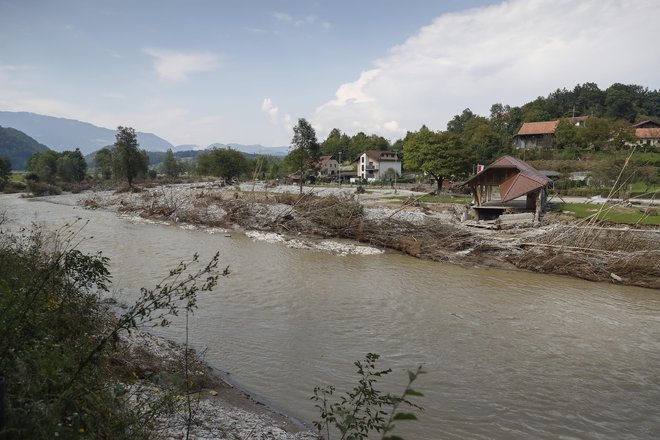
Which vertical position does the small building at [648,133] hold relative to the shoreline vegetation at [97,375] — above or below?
above

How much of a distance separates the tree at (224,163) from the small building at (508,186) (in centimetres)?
5175

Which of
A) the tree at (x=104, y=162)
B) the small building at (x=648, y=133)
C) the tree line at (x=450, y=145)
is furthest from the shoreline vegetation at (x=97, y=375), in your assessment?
the tree at (x=104, y=162)

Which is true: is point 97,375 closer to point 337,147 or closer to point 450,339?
point 450,339

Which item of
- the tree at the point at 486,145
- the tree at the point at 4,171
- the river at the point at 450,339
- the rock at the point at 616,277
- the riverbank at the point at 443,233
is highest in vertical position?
the tree at the point at 486,145

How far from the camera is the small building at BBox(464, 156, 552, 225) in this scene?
2361 cm

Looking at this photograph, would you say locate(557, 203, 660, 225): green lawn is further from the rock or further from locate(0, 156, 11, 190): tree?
locate(0, 156, 11, 190): tree

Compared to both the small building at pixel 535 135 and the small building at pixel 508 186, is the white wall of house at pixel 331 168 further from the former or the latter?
the small building at pixel 508 186

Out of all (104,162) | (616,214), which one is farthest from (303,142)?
(104,162)

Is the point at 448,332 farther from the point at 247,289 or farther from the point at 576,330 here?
the point at 247,289

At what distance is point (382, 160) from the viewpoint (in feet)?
276

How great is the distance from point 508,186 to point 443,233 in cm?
614

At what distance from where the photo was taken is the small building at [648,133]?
215 feet

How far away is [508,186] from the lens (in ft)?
82.0

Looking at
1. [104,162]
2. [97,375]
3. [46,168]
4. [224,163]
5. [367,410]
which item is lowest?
[367,410]
